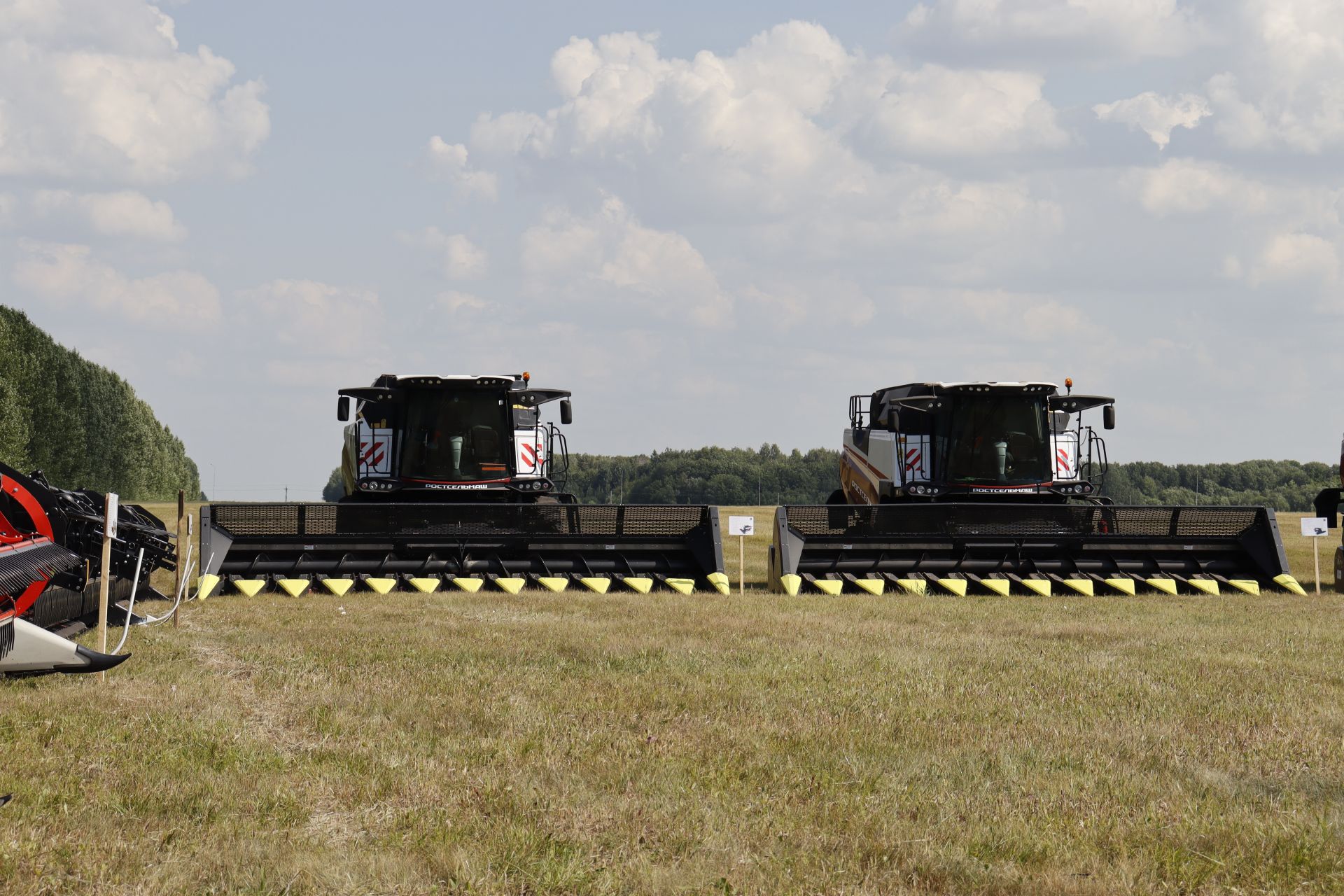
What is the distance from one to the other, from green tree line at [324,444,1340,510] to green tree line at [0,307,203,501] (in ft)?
37.1

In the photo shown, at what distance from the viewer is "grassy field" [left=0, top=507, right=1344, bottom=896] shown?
4.89 meters

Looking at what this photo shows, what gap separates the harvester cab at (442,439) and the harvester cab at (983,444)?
16.0 feet

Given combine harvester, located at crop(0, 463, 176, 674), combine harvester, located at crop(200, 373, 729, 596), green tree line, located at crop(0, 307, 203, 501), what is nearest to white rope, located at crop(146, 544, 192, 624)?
combine harvester, located at crop(0, 463, 176, 674)

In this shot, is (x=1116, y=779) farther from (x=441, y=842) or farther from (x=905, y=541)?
(x=905, y=541)

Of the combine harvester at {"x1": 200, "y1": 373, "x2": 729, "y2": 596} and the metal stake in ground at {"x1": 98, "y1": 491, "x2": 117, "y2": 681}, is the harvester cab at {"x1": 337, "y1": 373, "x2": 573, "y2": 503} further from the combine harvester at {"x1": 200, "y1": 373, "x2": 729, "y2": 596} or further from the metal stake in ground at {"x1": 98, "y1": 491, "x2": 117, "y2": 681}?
the metal stake in ground at {"x1": 98, "y1": 491, "x2": 117, "y2": 681}

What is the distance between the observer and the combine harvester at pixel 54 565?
6855 mm

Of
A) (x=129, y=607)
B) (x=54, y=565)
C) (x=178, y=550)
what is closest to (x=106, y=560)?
(x=54, y=565)

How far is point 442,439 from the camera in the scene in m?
18.9

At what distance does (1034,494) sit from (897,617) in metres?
6.03

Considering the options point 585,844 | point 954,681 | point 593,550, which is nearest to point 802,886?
point 585,844

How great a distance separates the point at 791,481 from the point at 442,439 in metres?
70.9

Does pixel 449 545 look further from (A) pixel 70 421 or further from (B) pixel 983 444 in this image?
(A) pixel 70 421

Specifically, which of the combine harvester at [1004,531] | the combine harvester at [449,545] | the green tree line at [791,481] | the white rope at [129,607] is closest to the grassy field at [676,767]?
the white rope at [129,607]

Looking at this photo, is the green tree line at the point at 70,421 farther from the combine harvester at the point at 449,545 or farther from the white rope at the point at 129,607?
the white rope at the point at 129,607
